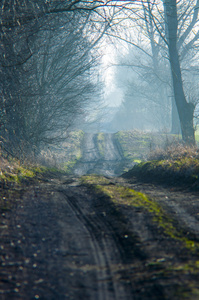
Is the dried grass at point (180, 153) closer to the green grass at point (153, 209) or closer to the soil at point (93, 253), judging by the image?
the green grass at point (153, 209)

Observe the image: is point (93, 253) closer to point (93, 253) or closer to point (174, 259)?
point (93, 253)

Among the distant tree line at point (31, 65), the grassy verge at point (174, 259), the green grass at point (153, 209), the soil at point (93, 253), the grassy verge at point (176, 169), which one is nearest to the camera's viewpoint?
the grassy verge at point (174, 259)

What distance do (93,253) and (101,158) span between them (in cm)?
1729

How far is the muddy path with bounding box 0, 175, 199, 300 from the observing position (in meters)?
2.42

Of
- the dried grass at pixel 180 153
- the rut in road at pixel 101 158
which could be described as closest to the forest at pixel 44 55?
the dried grass at pixel 180 153

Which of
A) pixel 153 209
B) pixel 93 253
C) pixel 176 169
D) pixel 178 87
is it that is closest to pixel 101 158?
pixel 178 87

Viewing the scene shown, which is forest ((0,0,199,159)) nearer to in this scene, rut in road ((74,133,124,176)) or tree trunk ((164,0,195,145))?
tree trunk ((164,0,195,145))

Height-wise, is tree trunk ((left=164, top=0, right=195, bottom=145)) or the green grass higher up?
tree trunk ((left=164, top=0, right=195, bottom=145))

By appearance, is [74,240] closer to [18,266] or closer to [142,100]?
[18,266]

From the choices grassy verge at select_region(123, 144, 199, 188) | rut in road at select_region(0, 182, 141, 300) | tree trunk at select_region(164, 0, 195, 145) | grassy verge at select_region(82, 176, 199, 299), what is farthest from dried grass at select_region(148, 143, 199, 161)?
tree trunk at select_region(164, 0, 195, 145)

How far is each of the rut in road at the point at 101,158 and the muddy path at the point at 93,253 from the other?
35.5 feet

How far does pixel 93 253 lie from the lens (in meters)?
3.14

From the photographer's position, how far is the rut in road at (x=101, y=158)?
54.1 ft

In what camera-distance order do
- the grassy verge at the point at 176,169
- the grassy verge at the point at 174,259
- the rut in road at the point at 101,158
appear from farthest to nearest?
the rut in road at the point at 101,158 → the grassy verge at the point at 176,169 → the grassy verge at the point at 174,259
